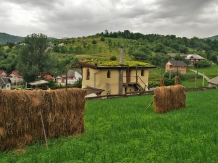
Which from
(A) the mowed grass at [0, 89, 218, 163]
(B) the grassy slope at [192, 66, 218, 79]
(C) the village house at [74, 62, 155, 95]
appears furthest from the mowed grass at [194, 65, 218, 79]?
(A) the mowed grass at [0, 89, 218, 163]

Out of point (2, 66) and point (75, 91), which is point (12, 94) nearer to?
point (75, 91)

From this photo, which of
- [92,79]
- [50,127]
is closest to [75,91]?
[50,127]

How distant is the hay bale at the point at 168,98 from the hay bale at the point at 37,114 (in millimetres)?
7339

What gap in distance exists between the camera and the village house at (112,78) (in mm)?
35969

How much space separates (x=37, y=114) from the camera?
9.61m

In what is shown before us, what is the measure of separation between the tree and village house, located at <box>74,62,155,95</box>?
27.6m

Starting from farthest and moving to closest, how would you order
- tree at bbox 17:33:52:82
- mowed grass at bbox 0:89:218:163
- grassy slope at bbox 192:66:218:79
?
grassy slope at bbox 192:66:218:79 → tree at bbox 17:33:52:82 → mowed grass at bbox 0:89:218:163

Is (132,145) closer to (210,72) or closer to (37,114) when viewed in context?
(37,114)

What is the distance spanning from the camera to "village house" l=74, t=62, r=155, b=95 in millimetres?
35969

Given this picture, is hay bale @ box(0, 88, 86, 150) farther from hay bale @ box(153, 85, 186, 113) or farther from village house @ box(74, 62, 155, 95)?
village house @ box(74, 62, 155, 95)

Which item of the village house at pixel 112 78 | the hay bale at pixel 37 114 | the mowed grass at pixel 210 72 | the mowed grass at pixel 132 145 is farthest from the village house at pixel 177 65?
the hay bale at pixel 37 114

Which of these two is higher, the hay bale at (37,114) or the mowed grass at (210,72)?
the mowed grass at (210,72)

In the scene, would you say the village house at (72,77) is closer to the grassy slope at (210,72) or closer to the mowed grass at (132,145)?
the grassy slope at (210,72)

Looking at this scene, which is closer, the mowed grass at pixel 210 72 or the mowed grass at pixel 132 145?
the mowed grass at pixel 132 145
